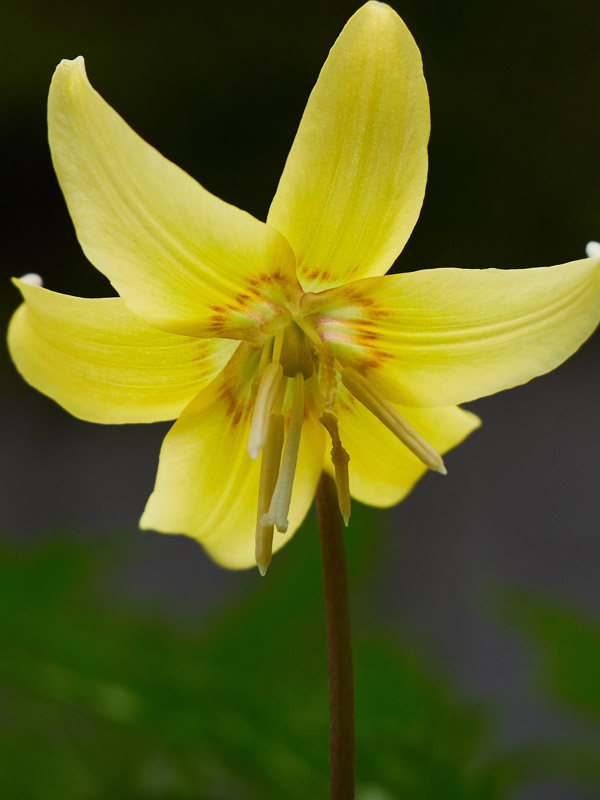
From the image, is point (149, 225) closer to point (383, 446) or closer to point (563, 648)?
point (383, 446)

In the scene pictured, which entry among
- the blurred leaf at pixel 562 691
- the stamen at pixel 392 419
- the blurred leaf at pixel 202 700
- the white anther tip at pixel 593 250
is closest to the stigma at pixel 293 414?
the stamen at pixel 392 419

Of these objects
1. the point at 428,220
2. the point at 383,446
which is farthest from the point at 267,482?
the point at 428,220

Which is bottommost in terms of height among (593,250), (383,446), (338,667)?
(338,667)

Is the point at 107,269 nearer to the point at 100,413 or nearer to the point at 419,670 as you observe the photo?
the point at 100,413

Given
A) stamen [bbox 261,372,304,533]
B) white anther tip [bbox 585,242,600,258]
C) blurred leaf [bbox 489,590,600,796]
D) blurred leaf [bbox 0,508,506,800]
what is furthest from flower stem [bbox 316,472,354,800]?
blurred leaf [bbox 489,590,600,796]

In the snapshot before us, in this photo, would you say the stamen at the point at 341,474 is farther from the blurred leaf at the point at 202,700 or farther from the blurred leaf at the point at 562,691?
the blurred leaf at the point at 562,691

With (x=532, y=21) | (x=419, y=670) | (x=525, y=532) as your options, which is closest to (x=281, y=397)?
(x=419, y=670)
